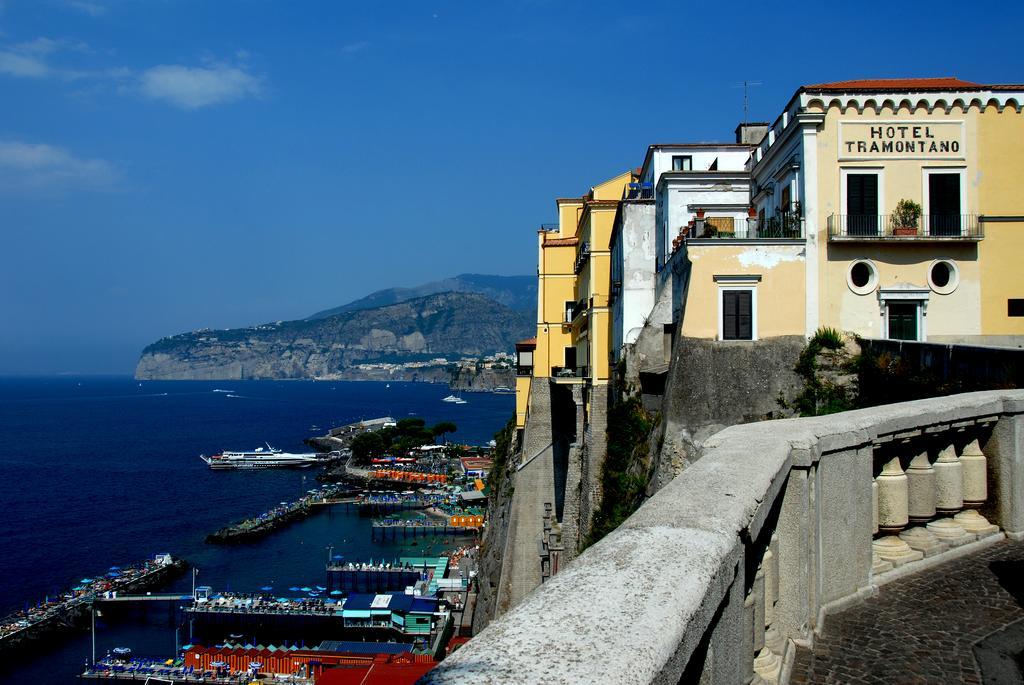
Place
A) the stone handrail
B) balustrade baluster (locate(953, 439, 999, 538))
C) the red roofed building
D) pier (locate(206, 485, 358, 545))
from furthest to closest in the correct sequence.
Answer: pier (locate(206, 485, 358, 545))
the red roofed building
balustrade baluster (locate(953, 439, 999, 538))
the stone handrail

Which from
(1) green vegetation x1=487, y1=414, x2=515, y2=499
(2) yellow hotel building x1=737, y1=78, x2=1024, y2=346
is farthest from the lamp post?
(2) yellow hotel building x1=737, y1=78, x2=1024, y2=346

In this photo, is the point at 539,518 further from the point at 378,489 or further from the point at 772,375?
the point at 378,489

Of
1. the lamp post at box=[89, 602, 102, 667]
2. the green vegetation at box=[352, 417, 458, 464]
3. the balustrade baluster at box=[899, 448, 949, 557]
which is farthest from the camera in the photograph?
the green vegetation at box=[352, 417, 458, 464]

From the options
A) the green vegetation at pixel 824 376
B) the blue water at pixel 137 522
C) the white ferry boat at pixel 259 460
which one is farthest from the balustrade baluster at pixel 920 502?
→ the white ferry boat at pixel 259 460

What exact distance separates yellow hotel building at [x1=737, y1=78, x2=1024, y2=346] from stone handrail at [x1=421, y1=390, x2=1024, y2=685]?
13.0 m

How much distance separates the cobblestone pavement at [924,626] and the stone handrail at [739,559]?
120 mm

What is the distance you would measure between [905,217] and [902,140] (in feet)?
5.69

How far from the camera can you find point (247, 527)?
61219mm

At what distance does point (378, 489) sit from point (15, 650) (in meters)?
49.7

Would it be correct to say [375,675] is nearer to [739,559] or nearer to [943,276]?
[943,276]

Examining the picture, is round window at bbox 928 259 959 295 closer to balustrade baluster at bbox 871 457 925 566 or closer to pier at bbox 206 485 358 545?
balustrade baluster at bbox 871 457 925 566

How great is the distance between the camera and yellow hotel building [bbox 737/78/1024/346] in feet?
57.4

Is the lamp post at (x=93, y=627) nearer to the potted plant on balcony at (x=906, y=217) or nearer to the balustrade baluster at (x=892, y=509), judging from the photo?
the potted plant on balcony at (x=906, y=217)

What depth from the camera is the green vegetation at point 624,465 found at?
20000 millimetres
